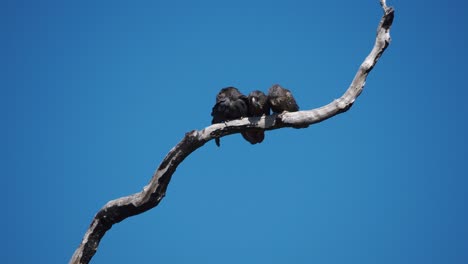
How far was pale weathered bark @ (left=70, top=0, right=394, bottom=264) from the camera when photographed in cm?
831

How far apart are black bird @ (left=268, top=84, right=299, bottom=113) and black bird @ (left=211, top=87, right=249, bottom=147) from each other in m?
0.42

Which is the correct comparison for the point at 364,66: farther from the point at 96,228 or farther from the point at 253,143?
the point at 96,228

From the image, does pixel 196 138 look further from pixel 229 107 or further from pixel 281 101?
pixel 281 101

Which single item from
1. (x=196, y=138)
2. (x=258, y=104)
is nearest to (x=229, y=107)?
(x=258, y=104)

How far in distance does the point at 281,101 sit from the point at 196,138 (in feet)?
4.47

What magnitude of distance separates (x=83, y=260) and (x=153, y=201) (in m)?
1.52

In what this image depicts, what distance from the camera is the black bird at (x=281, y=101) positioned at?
891 centimetres

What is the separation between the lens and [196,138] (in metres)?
8.85

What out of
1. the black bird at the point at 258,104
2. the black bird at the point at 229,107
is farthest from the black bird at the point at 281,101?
the black bird at the point at 229,107

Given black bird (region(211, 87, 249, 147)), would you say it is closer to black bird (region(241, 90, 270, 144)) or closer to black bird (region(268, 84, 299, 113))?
black bird (region(241, 90, 270, 144))

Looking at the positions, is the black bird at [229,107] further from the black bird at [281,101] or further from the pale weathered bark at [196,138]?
the black bird at [281,101]

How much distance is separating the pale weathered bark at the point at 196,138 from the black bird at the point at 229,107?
14cm

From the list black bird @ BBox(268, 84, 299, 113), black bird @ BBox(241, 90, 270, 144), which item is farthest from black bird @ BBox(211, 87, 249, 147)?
black bird @ BBox(268, 84, 299, 113)

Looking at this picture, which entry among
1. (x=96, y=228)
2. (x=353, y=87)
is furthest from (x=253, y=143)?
(x=96, y=228)
